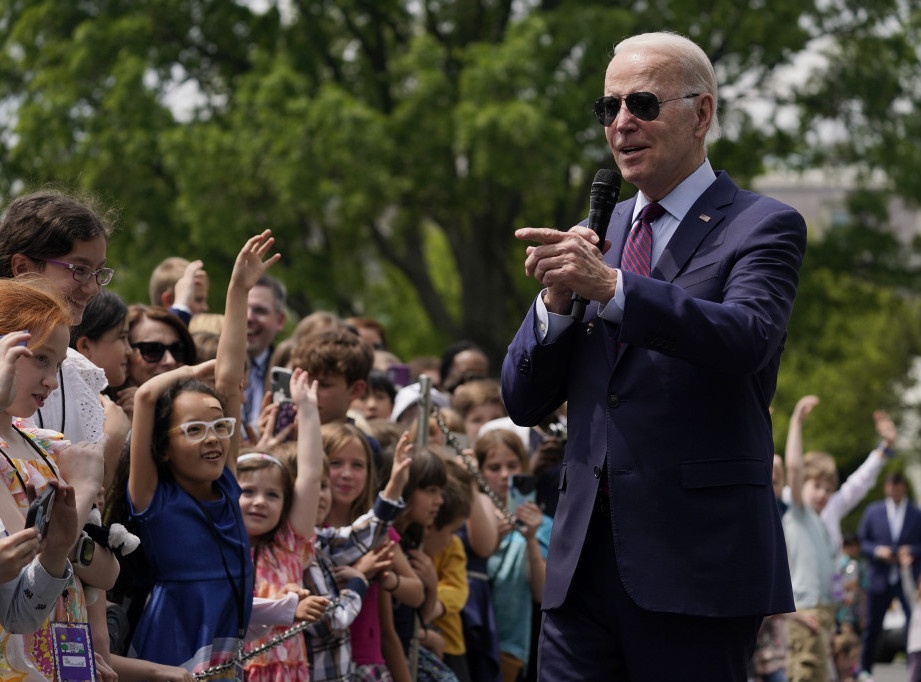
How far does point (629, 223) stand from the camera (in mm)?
4156

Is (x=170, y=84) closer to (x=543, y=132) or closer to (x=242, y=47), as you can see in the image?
(x=242, y=47)

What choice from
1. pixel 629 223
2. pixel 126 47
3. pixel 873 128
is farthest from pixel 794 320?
pixel 629 223

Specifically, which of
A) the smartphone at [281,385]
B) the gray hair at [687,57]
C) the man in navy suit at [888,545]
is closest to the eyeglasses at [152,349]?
the smartphone at [281,385]

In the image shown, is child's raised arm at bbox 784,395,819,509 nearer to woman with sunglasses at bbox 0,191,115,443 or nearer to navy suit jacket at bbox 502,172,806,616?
navy suit jacket at bbox 502,172,806,616

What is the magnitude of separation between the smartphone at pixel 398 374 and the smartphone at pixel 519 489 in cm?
145


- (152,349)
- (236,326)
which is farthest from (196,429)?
(152,349)

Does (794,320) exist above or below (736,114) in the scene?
below

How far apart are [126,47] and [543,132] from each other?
6398mm

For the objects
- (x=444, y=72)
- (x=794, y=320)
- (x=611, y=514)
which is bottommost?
(x=794, y=320)

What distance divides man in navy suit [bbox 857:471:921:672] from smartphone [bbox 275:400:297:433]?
11.8m

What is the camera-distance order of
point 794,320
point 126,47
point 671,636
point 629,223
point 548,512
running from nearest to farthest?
point 671,636, point 629,223, point 548,512, point 126,47, point 794,320

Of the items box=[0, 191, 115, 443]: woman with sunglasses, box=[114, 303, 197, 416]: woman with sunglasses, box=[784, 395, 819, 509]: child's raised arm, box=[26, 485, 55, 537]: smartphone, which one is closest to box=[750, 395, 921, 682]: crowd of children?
box=[784, 395, 819, 509]: child's raised arm

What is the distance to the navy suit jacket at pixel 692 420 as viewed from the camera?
3568 mm

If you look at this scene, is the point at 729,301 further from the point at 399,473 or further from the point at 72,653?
the point at 399,473
